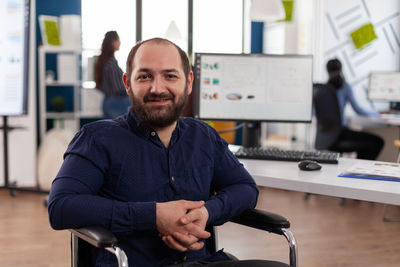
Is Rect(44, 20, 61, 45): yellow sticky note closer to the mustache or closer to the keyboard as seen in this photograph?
the keyboard

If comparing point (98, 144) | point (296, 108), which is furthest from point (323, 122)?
point (98, 144)

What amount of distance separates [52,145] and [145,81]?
3480 millimetres

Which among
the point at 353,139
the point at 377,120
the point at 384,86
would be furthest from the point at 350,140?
the point at 384,86

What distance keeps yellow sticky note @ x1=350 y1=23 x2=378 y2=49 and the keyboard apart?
3.99 meters

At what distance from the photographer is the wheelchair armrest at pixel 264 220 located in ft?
4.93

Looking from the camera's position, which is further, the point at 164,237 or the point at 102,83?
the point at 102,83

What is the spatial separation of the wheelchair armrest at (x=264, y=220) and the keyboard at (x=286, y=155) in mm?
698

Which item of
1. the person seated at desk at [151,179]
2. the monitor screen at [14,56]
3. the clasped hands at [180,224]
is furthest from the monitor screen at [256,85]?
the monitor screen at [14,56]

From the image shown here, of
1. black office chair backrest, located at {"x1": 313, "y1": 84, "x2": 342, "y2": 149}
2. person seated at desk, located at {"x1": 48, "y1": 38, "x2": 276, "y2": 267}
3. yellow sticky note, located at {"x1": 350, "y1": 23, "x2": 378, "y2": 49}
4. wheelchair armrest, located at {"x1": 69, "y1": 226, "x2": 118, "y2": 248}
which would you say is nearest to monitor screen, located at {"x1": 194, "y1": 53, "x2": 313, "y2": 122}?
person seated at desk, located at {"x1": 48, "y1": 38, "x2": 276, "y2": 267}

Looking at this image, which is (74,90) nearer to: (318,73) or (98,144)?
(318,73)

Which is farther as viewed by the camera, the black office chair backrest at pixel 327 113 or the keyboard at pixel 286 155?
the black office chair backrest at pixel 327 113

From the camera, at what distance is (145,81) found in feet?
5.12

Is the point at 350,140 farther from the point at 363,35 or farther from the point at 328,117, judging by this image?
the point at 363,35

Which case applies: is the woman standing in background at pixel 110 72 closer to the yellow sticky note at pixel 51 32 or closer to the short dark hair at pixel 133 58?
the yellow sticky note at pixel 51 32
